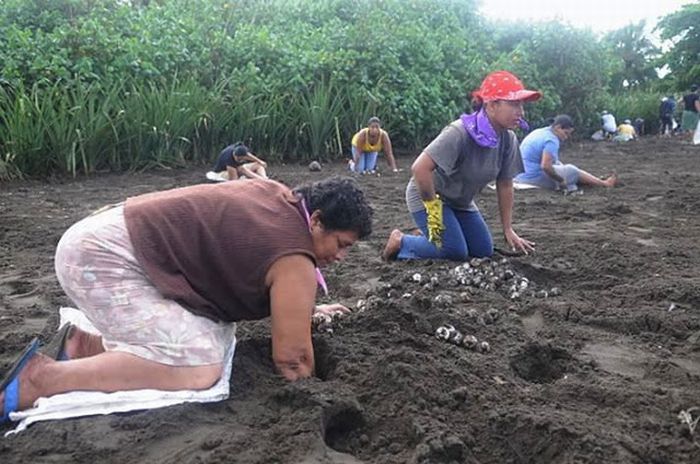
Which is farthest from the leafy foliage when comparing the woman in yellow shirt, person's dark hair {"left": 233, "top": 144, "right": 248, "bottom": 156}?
person's dark hair {"left": 233, "top": 144, "right": 248, "bottom": 156}

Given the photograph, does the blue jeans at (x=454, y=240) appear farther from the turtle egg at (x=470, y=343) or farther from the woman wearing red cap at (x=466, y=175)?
the turtle egg at (x=470, y=343)

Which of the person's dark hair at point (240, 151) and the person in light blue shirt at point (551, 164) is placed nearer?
the person in light blue shirt at point (551, 164)

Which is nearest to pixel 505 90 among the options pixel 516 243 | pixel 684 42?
pixel 516 243

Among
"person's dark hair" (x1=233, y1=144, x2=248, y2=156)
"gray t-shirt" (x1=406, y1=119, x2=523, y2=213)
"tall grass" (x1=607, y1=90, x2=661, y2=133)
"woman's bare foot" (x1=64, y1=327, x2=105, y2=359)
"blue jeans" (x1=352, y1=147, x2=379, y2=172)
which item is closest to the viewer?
"woman's bare foot" (x1=64, y1=327, x2=105, y2=359)

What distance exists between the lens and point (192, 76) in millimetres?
12508

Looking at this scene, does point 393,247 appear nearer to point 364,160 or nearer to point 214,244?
point 214,244

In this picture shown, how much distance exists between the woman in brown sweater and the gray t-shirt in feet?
7.38

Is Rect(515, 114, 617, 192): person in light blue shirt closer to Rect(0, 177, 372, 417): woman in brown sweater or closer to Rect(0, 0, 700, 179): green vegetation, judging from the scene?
Rect(0, 0, 700, 179): green vegetation

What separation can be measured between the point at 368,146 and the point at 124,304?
30.0 ft

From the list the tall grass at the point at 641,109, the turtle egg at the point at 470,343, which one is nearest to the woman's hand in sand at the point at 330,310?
the turtle egg at the point at 470,343

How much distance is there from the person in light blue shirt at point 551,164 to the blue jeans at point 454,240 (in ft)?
11.9

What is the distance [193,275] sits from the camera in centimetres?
281

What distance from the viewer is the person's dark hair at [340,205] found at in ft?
9.21

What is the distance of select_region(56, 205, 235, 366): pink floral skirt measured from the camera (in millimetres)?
2711
